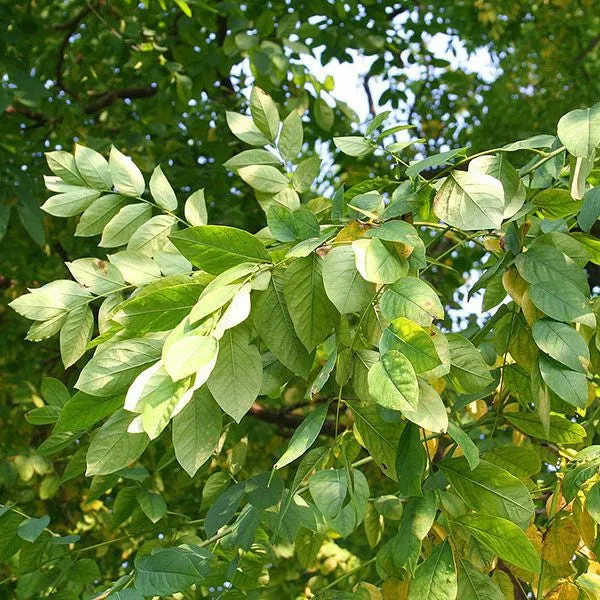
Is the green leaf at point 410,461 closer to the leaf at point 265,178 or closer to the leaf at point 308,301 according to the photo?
the leaf at point 308,301

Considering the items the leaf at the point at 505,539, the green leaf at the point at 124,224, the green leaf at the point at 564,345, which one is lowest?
the leaf at the point at 505,539

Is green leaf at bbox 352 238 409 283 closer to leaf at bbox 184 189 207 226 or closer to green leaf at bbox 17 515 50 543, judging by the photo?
leaf at bbox 184 189 207 226

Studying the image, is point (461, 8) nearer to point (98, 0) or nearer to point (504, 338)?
point (98, 0)

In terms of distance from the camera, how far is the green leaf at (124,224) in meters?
1.17

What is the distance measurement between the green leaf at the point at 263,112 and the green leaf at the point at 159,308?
0.46 metres

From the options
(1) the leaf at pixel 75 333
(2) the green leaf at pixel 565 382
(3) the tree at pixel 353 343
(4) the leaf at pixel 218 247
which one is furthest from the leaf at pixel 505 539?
(1) the leaf at pixel 75 333

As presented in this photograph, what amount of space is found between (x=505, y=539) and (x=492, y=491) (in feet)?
0.20

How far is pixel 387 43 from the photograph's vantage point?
3.22 m

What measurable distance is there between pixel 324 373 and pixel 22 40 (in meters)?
2.30

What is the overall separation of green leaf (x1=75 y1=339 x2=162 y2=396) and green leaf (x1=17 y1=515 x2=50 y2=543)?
1.43ft

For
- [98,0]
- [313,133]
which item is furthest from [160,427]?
[98,0]

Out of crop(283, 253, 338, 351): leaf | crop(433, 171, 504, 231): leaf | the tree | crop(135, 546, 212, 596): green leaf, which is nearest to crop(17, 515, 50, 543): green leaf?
the tree

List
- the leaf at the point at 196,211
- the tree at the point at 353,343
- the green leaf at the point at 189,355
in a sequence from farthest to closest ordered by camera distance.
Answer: the leaf at the point at 196,211 → the tree at the point at 353,343 → the green leaf at the point at 189,355

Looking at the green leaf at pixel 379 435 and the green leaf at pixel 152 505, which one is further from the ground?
the green leaf at pixel 379 435
